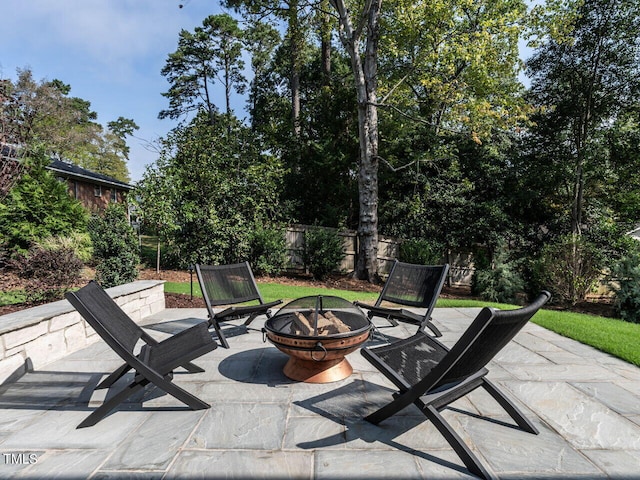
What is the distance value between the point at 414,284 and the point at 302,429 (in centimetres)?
279

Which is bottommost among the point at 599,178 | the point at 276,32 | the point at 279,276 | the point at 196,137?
the point at 279,276

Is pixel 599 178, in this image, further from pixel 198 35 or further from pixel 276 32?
pixel 198 35

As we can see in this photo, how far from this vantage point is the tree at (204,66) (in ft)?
71.0

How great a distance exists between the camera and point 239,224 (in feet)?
30.7

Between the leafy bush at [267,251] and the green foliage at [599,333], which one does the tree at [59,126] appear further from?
the green foliage at [599,333]

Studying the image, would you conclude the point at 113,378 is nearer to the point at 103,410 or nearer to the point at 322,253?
the point at 103,410

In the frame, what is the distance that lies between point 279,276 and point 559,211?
30.7ft

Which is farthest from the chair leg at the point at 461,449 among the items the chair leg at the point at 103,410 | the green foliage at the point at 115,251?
the green foliage at the point at 115,251

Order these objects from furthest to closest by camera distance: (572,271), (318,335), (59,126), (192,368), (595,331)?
(59,126), (572,271), (595,331), (192,368), (318,335)

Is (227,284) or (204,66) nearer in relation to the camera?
(227,284)

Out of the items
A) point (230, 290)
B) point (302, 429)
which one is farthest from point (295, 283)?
point (302, 429)

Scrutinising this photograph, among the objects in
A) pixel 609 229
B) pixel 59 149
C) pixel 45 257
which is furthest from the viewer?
pixel 59 149

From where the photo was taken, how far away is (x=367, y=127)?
9.76 meters

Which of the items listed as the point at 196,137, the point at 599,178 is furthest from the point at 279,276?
the point at 599,178
